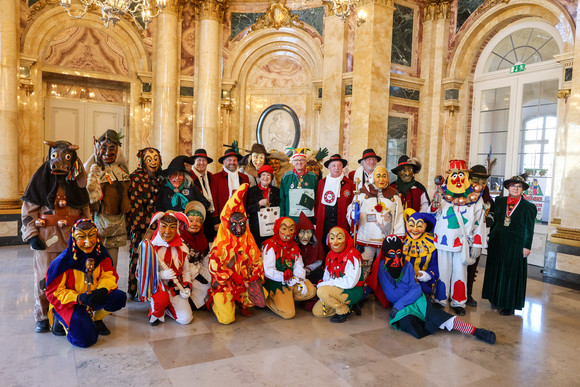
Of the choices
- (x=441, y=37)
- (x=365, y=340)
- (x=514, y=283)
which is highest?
(x=441, y=37)

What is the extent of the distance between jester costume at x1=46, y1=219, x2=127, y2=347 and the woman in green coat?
4.26m

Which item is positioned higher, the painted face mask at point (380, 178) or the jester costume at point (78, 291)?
the painted face mask at point (380, 178)

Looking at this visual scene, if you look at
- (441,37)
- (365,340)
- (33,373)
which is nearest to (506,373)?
(365,340)

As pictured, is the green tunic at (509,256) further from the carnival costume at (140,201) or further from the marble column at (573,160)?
the carnival costume at (140,201)

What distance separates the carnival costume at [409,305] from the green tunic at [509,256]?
1.18 metres

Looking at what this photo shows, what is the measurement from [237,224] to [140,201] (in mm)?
1317

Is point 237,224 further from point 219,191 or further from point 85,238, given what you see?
point 85,238

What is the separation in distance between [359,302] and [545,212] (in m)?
5.03

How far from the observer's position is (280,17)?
1036 cm

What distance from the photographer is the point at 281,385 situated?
3258 mm

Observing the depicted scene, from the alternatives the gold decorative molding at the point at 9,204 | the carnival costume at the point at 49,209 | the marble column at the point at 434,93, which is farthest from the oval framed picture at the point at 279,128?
the carnival costume at the point at 49,209

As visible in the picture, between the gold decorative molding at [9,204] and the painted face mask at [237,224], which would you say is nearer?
the painted face mask at [237,224]

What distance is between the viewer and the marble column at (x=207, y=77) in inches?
405

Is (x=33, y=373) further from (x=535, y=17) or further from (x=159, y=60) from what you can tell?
(x=535, y=17)
